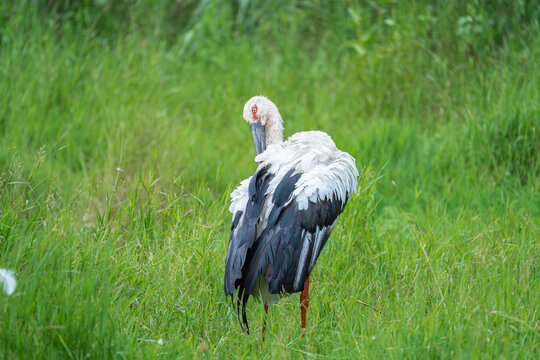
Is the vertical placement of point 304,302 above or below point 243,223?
below

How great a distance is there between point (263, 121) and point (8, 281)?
195cm

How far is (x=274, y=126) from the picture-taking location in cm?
394

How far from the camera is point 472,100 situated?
5496 mm

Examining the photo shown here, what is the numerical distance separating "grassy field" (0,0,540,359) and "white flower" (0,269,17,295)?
0.05 m

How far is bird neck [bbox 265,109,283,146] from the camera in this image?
3.93 m

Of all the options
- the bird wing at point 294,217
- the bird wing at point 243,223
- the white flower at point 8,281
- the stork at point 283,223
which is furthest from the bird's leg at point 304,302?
the white flower at point 8,281

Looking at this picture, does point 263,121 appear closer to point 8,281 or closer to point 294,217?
point 294,217

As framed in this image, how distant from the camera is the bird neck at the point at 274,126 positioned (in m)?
3.93

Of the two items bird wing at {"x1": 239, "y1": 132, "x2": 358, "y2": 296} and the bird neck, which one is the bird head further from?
bird wing at {"x1": 239, "y1": 132, "x2": 358, "y2": 296}

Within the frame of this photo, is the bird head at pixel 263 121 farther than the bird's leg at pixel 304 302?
Yes

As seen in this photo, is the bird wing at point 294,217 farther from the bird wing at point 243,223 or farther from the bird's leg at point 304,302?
the bird's leg at point 304,302

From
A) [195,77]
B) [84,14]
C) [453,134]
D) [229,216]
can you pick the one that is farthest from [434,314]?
[84,14]

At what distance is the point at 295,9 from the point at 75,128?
2919mm

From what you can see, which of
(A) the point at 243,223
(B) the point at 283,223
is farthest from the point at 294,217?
(A) the point at 243,223
